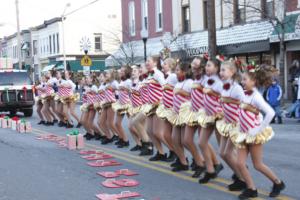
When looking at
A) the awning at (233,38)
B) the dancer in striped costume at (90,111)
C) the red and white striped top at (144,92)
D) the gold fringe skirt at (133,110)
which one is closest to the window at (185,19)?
the awning at (233,38)

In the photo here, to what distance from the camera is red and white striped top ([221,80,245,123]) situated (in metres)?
7.28

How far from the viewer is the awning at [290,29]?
71.2ft

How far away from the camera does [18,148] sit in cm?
1290

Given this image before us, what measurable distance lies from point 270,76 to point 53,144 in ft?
24.4

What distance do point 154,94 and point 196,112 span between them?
6.32ft

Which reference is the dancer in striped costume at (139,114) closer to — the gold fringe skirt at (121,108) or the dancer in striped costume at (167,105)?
the gold fringe skirt at (121,108)

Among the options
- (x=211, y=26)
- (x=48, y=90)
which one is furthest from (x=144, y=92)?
(x=211, y=26)

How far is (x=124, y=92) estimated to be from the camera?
12.3 metres

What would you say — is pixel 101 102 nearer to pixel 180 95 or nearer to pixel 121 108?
pixel 121 108

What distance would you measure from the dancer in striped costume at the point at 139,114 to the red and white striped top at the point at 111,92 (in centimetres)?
121

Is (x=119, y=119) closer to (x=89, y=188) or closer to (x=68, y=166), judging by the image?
(x=68, y=166)

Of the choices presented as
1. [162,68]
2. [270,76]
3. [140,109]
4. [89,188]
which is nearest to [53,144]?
[140,109]

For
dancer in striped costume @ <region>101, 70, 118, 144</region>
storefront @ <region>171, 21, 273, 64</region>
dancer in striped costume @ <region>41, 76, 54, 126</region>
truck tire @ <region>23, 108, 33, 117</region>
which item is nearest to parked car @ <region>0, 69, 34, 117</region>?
truck tire @ <region>23, 108, 33, 117</region>

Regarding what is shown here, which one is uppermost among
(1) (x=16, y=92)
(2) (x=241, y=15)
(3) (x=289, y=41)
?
(2) (x=241, y=15)
